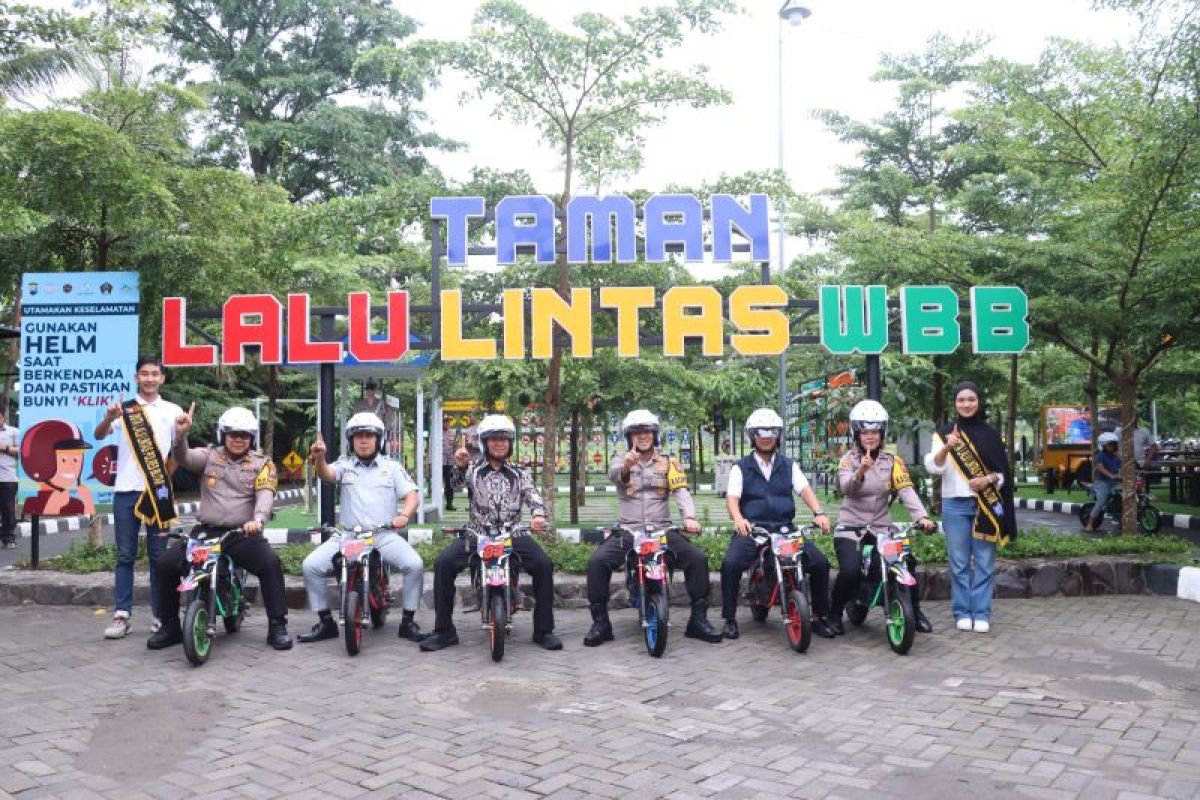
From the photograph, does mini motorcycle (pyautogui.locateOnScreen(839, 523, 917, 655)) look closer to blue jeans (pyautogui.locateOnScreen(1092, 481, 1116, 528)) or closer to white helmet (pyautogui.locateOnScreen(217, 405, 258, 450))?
white helmet (pyautogui.locateOnScreen(217, 405, 258, 450))

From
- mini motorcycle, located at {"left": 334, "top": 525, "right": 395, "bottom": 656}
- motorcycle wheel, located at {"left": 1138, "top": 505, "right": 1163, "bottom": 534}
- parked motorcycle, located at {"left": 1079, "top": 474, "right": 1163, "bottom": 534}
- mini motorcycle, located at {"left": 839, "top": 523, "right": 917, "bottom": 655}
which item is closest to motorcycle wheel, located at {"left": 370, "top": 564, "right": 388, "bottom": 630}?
mini motorcycle, located at {"left": 334, "top": 525, "right": 395, "bottom": 656}

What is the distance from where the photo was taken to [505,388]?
15742mm

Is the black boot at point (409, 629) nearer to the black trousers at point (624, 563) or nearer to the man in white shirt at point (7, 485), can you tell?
the black trousers at point (624, 563)

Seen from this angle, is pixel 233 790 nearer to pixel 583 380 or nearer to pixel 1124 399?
pixel 583 380

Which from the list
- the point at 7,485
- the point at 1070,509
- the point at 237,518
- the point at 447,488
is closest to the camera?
the point at 237,518

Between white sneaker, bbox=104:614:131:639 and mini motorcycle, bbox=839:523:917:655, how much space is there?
5.66 metres

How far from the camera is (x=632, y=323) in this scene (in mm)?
9547

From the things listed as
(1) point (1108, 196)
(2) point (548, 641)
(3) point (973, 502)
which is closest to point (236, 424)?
(2) point (548, 641)

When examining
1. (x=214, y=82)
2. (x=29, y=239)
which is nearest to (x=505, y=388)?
(x=29, y=239)

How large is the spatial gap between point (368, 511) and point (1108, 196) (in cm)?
805

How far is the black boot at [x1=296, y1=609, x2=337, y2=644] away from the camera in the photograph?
23.0 ft

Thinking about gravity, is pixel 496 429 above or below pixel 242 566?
above

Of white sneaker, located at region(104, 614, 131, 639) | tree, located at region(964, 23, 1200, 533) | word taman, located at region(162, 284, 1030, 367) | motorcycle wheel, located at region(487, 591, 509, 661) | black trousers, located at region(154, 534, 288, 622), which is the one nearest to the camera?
motorcycle wheel, located at region(487, 591, 509, 661)

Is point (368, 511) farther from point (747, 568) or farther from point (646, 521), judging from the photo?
point (747, 568)
